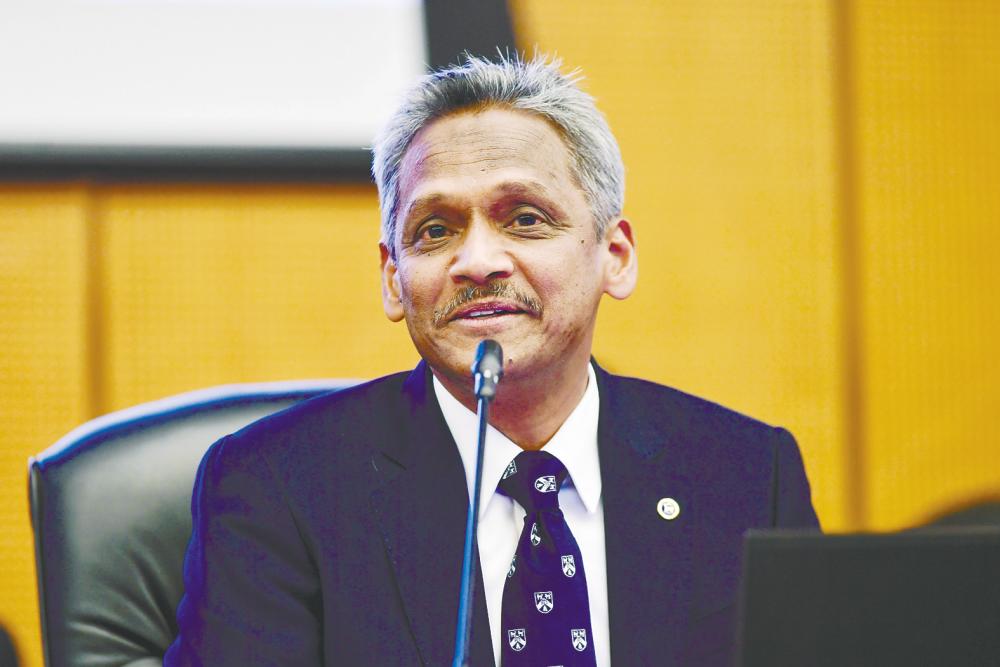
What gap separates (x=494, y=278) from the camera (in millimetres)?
1114

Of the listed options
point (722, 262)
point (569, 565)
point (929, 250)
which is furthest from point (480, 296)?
point (929, 250)

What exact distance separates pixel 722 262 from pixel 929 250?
1.67ft

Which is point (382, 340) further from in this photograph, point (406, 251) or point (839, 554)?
point (839, 554)

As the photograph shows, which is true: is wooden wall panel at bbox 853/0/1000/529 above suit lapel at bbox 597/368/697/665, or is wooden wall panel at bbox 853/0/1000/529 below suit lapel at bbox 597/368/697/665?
above

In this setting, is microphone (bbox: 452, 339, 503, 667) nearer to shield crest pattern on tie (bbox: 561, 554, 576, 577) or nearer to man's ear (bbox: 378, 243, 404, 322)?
shield crest pattern on tie (bbox: 561, 554, 576, 577)

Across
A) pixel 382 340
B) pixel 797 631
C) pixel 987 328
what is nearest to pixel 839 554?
pixel 797 631

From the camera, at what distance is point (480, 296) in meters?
1.11

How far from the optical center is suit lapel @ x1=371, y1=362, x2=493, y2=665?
3.46ft

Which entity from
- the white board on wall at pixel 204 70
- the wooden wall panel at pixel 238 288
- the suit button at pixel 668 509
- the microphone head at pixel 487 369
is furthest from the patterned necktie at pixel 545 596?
the white board on wall at pixel 204 70

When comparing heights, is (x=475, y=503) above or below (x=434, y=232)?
below

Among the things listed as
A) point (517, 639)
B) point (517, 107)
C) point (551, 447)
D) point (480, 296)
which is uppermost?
point (517, 107)

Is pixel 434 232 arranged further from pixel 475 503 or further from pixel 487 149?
pixel 475 503

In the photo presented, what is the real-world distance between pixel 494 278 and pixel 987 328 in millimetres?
1603

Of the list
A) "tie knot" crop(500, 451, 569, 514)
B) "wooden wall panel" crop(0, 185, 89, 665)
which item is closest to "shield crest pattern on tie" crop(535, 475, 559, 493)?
"tie knot" crop(500, 451, 569, 514)
